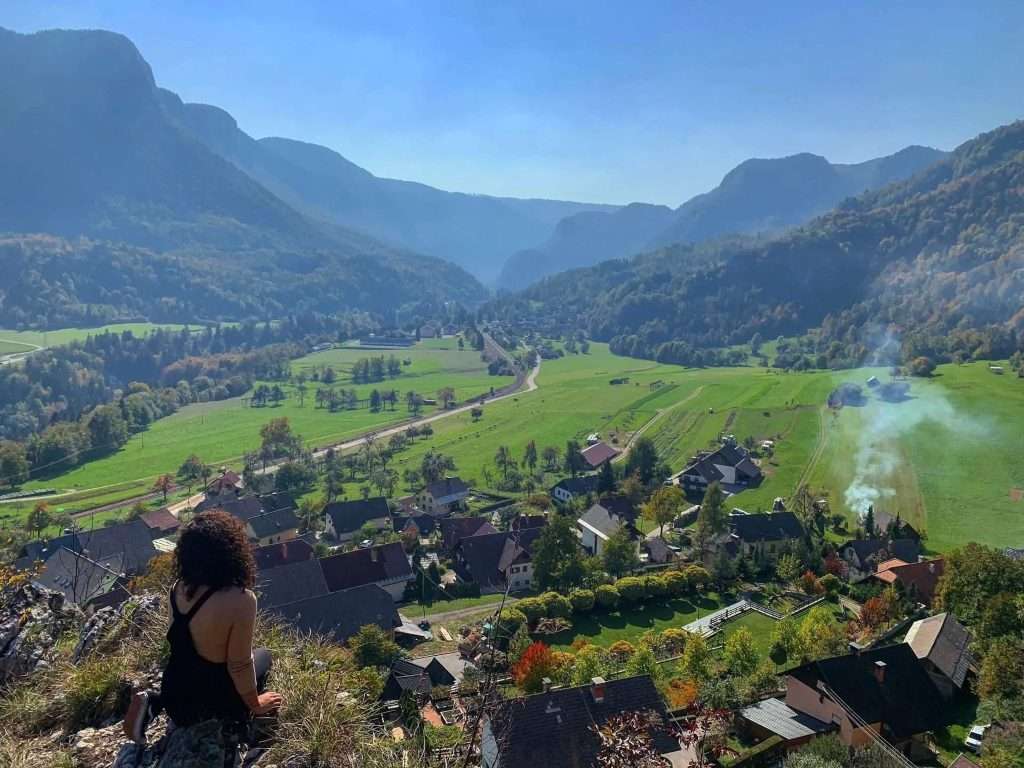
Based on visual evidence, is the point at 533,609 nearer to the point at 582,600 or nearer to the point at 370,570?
the point at 582,600

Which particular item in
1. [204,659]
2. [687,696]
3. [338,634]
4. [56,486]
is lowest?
[56,486]

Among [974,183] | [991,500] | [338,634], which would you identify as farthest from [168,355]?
[974,183]

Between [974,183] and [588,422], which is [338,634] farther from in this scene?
[974,183]

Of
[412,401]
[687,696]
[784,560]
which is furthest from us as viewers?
[412,401]

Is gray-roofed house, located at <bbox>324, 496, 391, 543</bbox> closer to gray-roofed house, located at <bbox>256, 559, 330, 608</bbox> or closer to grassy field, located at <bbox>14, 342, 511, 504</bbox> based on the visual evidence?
gray-roofed house, located at <bbox>256, 559, 330, 608</bbox>

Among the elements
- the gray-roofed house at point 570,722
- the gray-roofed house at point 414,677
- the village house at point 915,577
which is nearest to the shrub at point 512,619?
the gray-roofed house at point 414,677
